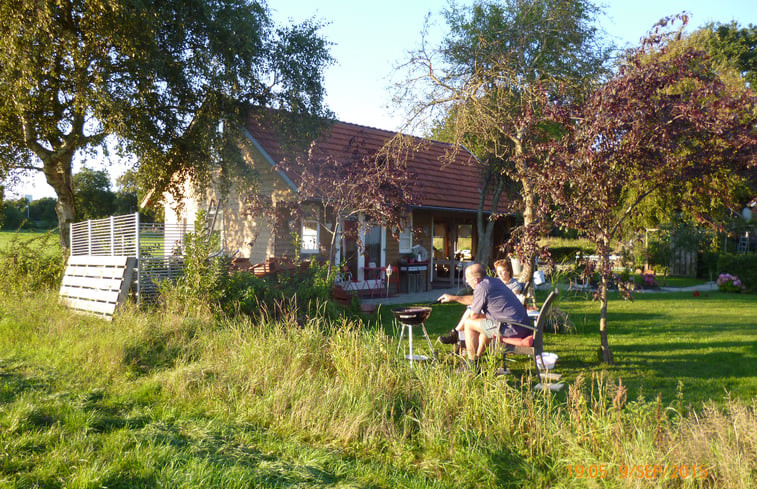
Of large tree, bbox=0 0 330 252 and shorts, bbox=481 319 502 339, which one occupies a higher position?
large tree, bbox=0 0 330 252

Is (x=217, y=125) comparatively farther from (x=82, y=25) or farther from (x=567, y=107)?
(x=567, y=107)

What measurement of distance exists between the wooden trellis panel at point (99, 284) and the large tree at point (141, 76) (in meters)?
3.09

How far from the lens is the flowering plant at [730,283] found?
1694cm

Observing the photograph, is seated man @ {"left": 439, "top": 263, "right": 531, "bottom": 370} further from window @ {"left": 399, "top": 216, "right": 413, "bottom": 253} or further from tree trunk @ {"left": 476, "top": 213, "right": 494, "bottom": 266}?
window @ {"left": 399, "top": 216, "right": 413, "bottom": 253}

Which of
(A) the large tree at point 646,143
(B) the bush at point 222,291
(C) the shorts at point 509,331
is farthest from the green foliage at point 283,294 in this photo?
(A) the large tree at point 646,143

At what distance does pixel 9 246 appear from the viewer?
13406 millimetres

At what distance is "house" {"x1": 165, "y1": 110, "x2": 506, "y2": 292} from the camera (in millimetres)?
14180

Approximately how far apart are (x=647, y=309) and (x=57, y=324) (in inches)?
473

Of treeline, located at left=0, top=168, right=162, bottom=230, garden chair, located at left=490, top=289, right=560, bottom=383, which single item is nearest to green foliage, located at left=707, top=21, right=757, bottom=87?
garden chair, located at left=490, top=289, right=560, bottom=383

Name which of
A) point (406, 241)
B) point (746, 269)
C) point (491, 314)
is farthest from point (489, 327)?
point (746, 269)

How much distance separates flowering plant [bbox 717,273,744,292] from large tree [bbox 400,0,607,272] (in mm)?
7403

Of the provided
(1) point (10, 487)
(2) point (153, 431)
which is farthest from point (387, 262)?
(1) point (10, 487)

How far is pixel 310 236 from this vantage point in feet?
48.6

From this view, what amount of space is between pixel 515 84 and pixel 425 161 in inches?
347
